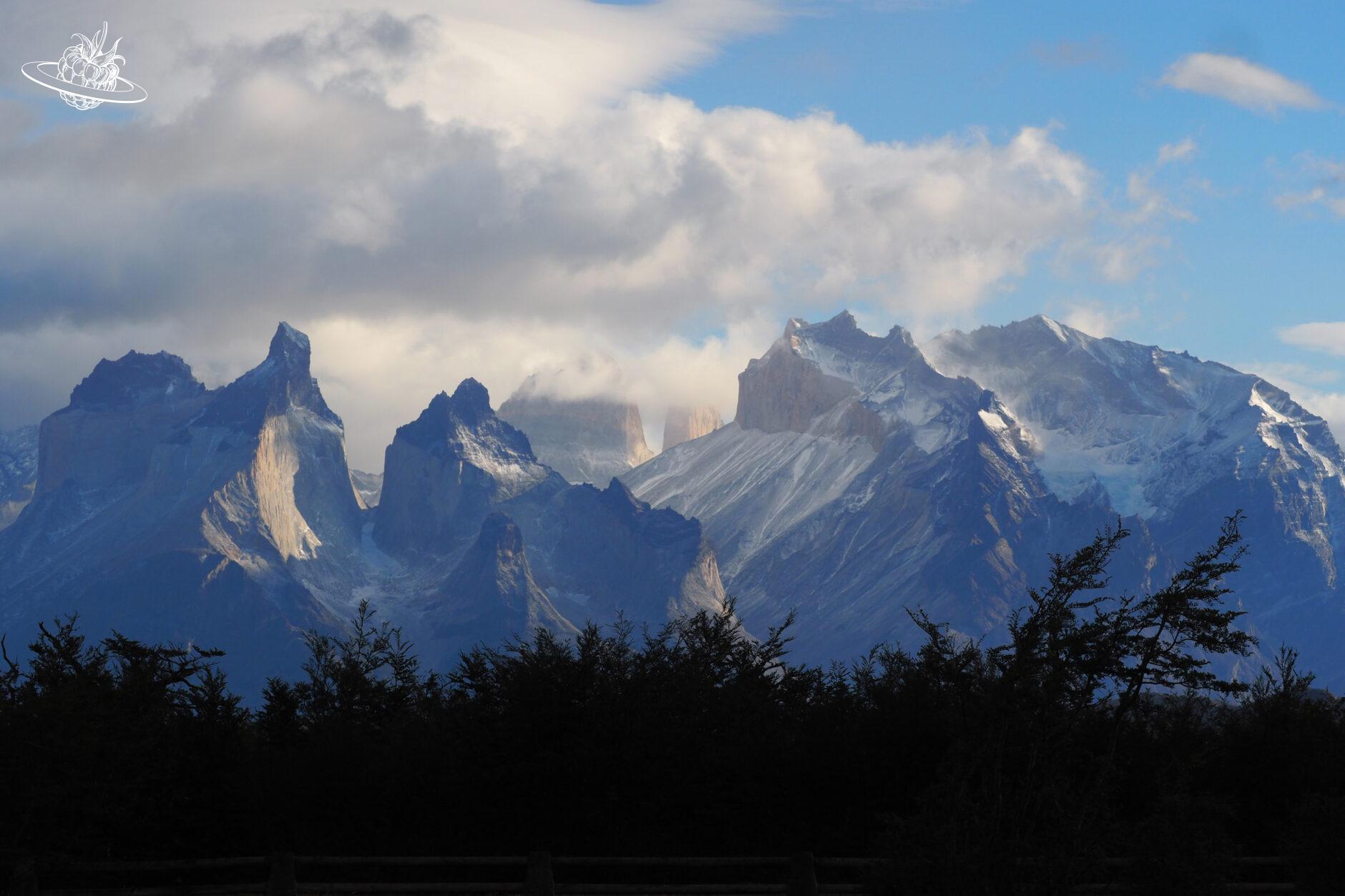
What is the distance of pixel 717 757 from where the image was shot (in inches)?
2062

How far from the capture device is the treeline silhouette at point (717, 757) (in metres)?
38.4

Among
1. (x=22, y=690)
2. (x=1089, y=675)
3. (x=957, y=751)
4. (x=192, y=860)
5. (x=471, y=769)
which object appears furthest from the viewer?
(x=471, y=769)

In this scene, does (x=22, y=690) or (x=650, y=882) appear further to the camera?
(x=22, y=690)

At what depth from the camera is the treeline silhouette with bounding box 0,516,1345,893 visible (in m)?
38.4

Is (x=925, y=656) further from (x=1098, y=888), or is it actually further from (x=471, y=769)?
(x=471, y=769)

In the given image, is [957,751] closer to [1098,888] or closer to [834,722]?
[1098,888]

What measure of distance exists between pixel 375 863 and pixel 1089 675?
2022 cm

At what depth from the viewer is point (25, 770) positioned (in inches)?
1748

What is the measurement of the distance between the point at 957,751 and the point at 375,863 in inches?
685

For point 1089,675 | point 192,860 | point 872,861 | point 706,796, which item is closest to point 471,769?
point 706,796

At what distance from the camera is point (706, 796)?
5228 cm

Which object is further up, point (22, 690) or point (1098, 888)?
point (22, 690)

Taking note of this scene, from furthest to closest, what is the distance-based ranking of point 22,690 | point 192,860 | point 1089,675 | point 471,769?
1. point 471,769
2. point 22,690
3. point 192,860
4. point 1089,675

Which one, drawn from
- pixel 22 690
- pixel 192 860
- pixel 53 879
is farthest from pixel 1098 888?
pixel 22 690
